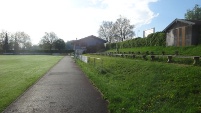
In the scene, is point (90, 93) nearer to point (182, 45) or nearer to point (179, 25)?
point (182, 45)

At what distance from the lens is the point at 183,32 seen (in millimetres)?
28078

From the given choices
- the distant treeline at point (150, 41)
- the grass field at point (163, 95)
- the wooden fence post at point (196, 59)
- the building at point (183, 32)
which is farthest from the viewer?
the distant treeline at point (150, 41)

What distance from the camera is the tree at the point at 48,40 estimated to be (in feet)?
400

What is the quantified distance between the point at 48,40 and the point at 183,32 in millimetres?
105966

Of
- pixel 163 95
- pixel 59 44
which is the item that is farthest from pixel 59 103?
pixel 59 44

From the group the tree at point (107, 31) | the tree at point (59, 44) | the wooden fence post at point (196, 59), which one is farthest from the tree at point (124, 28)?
the wooden fence post at point (196, 59)

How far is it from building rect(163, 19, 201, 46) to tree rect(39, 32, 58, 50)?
96548 millimetres

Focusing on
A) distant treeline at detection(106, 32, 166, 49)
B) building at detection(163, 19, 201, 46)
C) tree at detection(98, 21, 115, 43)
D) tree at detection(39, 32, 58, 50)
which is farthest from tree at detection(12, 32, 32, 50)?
building at detection(163, 19, 201, 46)

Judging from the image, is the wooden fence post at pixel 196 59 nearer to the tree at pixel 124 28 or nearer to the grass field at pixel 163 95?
the grass field at pixel 163 95

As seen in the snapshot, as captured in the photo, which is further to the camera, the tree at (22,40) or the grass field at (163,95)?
the tree at (22,40)

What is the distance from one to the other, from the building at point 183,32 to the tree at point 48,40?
9655cm

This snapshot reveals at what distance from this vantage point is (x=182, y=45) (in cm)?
2784

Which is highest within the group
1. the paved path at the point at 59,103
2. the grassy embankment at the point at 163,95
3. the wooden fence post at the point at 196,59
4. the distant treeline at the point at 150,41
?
the distant treeline at the point at 150,41

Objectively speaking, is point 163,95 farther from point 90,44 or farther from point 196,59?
point 90,44
